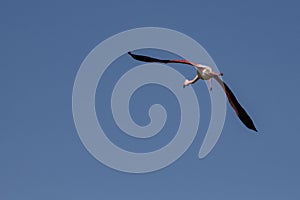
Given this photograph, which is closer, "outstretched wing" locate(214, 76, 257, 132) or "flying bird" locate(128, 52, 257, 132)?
"flying bird" locate(128, 52, 257, 132)

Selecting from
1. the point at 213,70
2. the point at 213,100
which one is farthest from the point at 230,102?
the point at 213,70

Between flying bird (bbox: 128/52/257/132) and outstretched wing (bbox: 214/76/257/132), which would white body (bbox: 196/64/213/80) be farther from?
outstretched wing (bbox: 214/76/257/132)

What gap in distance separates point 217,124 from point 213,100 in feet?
3.17

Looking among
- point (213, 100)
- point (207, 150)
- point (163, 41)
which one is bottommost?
point (207, 150)

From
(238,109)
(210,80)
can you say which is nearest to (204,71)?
(210,80)

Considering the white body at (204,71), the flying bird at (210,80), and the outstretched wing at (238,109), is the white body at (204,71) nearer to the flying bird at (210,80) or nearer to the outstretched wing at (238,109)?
the flying bird at (210,80)

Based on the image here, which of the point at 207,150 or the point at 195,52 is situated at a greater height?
the point at 195,52

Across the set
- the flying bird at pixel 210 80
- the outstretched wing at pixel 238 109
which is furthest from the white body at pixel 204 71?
the outstretched wing at pixel 238 109

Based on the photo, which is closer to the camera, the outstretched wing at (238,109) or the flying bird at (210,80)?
the flying bird at (210,80)

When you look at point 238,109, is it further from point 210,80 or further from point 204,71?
point 204,71

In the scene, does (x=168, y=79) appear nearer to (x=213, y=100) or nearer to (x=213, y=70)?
(x=213, y=100)

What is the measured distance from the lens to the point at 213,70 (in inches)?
1017

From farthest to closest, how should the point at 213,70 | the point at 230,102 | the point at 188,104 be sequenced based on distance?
the point at 188,104, the point at 230,102, the point at 213,70

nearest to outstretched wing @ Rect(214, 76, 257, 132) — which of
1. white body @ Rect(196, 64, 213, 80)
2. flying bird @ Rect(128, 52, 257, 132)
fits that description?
flying bird @ Rect(128, 52, 257, 132)
